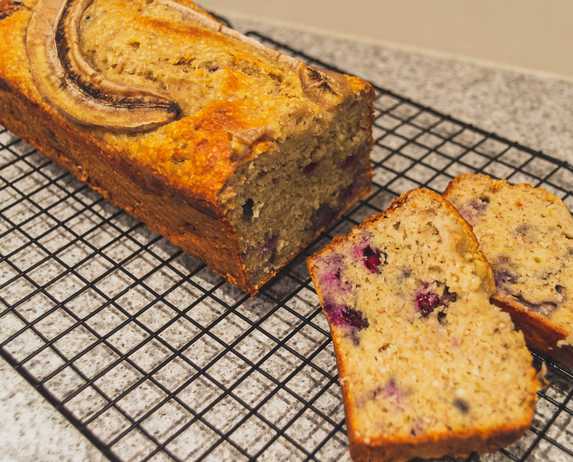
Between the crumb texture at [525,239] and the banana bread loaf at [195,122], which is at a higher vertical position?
the banana bread loaf at [195,122]

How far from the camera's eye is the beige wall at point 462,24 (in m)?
3.29

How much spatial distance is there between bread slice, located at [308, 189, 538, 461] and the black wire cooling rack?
0.19 m

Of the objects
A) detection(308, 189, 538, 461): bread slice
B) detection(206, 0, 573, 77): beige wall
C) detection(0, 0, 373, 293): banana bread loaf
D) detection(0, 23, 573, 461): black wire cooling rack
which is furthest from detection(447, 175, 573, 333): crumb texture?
detection(206, 0, 573, 77): beige wall

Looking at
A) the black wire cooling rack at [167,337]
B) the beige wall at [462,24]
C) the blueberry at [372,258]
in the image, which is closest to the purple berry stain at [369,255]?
the blueberry at [372,258]

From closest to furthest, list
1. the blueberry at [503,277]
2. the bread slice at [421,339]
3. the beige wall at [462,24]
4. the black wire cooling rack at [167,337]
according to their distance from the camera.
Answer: the bread slice at [421,339] < the black wire cooling rack at [167,337] < the blueberry at [503,277] < the beige wall at [462,24]

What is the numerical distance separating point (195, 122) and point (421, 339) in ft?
3.45

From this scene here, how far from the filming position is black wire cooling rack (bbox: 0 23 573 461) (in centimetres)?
192

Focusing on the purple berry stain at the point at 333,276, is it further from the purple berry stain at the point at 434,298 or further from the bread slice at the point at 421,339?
the purple berry stain at the point at 434,298

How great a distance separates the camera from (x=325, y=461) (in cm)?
186

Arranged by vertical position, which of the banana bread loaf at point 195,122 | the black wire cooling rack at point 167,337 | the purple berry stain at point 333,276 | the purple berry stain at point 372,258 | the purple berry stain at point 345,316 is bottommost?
the black wire cooling rack at point 167,337

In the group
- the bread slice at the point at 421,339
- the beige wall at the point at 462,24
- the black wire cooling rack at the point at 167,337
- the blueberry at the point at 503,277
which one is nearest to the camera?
the bread slice at the point at 421,339

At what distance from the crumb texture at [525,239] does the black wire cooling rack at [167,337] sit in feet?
0.90

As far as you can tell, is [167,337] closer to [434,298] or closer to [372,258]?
[372,258]

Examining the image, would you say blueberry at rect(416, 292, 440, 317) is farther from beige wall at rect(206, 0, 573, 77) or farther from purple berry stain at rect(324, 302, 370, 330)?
beige wall at rect(206, 0, 573, 77)
